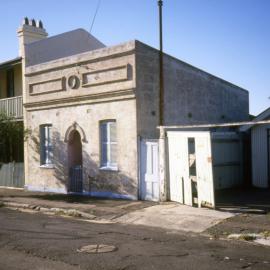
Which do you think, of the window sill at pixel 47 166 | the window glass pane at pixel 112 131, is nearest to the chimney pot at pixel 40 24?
the window sill at pixel 47 166

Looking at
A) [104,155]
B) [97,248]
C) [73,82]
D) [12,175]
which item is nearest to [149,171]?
[104,155]

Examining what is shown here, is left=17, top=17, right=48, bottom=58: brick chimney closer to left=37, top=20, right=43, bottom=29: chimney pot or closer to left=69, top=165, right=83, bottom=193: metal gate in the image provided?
left=37, top=20, right=43, bottom=29: chimney pot

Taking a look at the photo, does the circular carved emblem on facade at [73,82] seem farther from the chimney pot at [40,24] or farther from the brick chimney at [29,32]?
the chimney pot at [40,24]

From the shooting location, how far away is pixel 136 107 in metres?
14.2

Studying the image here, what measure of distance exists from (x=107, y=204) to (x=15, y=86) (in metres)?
12.5

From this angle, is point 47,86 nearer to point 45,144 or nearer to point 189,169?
point 45,144

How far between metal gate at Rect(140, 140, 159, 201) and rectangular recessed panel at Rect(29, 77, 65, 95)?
528 centimetres

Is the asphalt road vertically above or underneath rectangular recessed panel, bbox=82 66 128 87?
underneath

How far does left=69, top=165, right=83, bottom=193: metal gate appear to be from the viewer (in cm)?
1659

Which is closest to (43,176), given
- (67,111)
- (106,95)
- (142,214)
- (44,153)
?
(44,153)

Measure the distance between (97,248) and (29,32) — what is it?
603 inches

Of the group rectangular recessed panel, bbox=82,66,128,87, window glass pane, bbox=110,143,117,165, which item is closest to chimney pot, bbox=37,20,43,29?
rectangular recessed panel, bbox=82,66,128,87

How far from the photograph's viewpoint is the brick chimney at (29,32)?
782 inches

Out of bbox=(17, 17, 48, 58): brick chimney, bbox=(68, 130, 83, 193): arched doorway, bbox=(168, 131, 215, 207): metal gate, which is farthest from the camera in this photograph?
bbox=(17, 17, 48, 58): brick chimney
